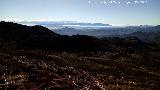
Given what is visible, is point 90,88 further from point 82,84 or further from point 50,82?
point 50,82

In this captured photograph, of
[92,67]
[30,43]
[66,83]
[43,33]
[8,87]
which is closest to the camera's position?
[8,87]

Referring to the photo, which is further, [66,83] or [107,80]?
[107,80]

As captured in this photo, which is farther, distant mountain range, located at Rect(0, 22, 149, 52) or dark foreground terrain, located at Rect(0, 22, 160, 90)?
distant mountain range, located at Rect(0, 22, 149, 52)

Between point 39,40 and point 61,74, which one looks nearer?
point 61,74

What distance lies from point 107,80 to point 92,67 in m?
15.5

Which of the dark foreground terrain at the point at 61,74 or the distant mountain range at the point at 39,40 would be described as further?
the distant mountain range at the point at 39,40

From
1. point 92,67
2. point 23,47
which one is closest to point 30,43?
point 23,47

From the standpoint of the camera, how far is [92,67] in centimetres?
6838

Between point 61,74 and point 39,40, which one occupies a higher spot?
point 61,74

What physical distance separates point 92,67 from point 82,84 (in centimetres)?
2210

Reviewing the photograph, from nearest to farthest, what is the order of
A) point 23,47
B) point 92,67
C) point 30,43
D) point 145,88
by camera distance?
point 145,88, point 92,67, point 23,47, point 30,43

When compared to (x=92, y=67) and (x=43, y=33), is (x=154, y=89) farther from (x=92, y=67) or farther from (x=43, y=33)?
(x=43, y=33)

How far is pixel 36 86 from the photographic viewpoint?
42.1 metres

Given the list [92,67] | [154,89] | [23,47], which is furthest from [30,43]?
[154,89]
